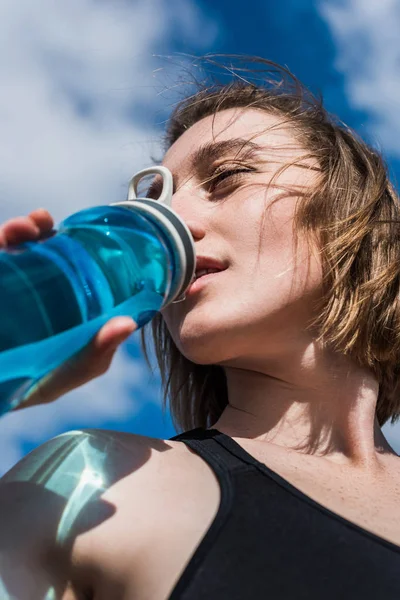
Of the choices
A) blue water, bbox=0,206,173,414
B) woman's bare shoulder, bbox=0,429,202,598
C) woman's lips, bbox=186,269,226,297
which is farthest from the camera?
woman's lips, bbox=186,269,226,297

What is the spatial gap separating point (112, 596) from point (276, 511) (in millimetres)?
335

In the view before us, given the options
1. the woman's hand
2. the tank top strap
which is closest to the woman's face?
the tank top strap

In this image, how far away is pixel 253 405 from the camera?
6.11 ft

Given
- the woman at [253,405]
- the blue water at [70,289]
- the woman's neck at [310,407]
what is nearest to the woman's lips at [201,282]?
the woman at [253,405]

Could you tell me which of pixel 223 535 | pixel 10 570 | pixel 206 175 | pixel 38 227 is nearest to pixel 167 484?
pixel 223 535

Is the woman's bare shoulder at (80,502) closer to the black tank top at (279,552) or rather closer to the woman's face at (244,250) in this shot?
the black tank top at (279,552)

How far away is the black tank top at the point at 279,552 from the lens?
115 centimetres

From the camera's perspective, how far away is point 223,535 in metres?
1.23

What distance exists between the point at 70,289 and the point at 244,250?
655 millimetres

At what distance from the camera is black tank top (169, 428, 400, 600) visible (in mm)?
1151

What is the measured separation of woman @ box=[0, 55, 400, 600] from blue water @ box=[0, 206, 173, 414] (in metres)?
0.04

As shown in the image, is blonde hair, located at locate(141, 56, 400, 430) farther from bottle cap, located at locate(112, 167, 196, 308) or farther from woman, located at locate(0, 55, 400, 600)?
bottle cap, located at locate(112, 167, 196, 308)

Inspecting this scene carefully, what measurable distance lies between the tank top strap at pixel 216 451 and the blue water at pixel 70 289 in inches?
14.4

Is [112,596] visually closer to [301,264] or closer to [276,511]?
[276,511]
